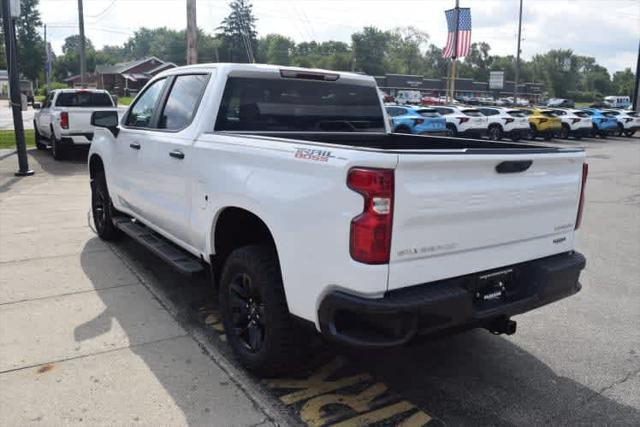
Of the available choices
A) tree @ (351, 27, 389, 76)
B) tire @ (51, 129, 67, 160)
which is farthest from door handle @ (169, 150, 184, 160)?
tree @ (351, 27, 389, 76)

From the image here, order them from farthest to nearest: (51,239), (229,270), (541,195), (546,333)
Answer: (51,239) → (546,333) → (229,270) → (541,195)

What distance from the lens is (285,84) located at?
179 inches

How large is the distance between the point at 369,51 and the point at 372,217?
128m

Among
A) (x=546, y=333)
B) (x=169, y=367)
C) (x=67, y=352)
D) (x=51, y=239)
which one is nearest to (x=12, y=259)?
(x=51, y=239)

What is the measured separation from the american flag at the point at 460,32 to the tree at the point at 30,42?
7717 centimetres

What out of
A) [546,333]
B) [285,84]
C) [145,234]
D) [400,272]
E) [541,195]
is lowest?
[546,333]

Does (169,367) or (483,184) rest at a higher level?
(483,184)

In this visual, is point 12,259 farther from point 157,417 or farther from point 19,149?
point 19,149

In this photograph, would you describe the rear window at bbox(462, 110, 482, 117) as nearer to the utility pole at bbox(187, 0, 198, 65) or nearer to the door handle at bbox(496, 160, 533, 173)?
the utility pole at bbox(187, 0, 198, 65)

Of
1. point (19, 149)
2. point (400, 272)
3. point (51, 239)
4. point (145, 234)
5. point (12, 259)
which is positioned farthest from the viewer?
point (19, 149)

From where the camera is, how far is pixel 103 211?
21.7ft

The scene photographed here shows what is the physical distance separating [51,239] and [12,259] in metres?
0.86

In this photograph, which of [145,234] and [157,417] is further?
[145,234]

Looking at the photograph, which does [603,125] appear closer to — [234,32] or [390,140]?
[390,140]
